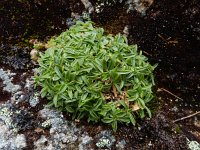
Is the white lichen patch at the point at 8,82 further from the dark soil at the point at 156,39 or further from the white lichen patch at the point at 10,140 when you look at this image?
the white lichen patch at the point at 10,140

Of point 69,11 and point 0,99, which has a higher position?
point 69,11

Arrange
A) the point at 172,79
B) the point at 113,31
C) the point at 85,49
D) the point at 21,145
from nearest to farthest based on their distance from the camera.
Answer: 1. the point at 21,145
2. the point at 85,49
3. the point at 172,79
4. the point at 113,31

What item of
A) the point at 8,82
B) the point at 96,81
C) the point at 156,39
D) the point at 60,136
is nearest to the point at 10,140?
the point at 60,136

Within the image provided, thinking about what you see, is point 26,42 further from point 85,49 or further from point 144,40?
point 144,40

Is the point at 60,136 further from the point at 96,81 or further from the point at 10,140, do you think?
the point at 96,81

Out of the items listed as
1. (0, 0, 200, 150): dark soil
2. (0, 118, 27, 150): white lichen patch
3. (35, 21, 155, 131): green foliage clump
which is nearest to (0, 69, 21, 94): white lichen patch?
(0, 0, 200, 150): dark soil

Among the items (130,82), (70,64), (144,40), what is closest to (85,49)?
(70,64)
